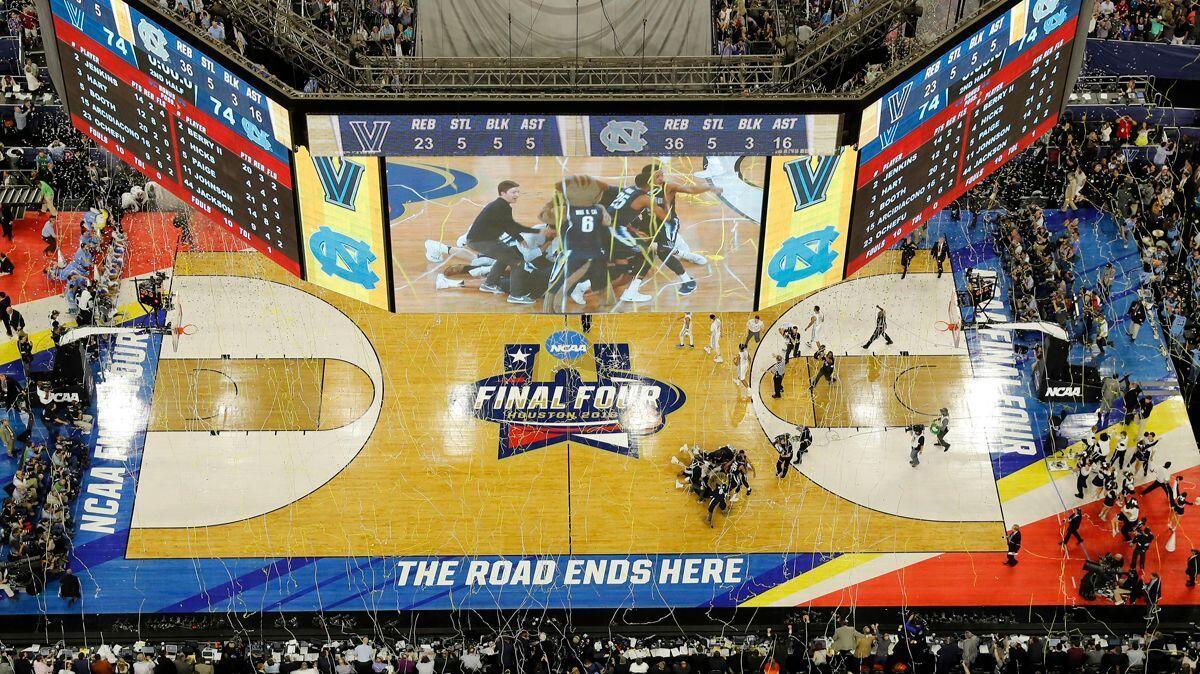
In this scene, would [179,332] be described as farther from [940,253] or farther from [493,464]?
[940,253]

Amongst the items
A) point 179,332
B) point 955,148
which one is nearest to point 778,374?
point 955,148

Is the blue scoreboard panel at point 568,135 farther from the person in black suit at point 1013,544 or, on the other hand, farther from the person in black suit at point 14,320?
the person in black suit at point 14,320

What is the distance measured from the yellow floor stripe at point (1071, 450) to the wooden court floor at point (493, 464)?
1.11 m

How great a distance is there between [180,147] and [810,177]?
11.7 meters

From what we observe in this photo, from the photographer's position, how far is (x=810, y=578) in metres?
36.6

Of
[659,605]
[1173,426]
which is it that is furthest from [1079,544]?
[659,605]

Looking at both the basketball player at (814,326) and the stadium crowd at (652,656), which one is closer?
the stadium crowd at (652,656)

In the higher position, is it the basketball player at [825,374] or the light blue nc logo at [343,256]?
the light blue nc logo at [343,256]

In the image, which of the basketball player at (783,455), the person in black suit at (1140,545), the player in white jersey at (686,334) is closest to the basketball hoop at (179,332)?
the player in white jersey at (686,334)

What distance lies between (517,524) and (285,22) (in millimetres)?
11753

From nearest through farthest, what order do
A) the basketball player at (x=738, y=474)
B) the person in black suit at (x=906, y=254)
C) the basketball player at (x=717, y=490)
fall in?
the basketball player at (x=717, y=490), the basketball player at (x=738, y=474), the person in black suit at (x=906, y=254)

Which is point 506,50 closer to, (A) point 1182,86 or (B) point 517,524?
(B) point 517,524

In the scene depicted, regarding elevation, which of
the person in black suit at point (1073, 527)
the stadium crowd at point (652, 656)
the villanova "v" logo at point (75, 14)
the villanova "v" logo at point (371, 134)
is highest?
the villanova "v" logo at point (75, 14)

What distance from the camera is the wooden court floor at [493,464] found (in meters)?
37.2
